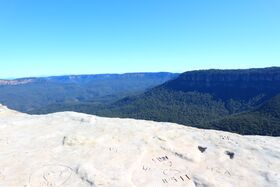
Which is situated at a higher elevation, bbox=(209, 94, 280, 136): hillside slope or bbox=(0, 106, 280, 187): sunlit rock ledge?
bbox=(0, 106, 280, 187): sunlit rock ledge

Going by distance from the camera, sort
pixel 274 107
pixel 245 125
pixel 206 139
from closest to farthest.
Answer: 1. pixel 206 139
2. pixel 245 125
3. pixel 274 107

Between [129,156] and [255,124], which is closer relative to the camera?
[129,156]

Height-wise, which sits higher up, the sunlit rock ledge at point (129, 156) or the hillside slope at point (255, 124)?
the sunlit rock ledge at point (129, 156)

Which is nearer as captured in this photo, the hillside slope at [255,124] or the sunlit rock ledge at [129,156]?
the sunlit rock ledge at [129,156]

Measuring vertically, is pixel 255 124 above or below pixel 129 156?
below

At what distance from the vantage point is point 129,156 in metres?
16.5

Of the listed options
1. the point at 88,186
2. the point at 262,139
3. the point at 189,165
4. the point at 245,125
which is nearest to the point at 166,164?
the point at 189,165

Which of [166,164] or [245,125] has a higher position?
[166,164]

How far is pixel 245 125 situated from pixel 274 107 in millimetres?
32092

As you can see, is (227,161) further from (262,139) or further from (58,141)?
(58,141)

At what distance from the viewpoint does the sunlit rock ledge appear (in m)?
14.9

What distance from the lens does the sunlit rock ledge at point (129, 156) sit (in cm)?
1487

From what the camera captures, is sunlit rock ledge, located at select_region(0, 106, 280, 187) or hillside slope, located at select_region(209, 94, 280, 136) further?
hillside slope, located at select_region(209, 94, 280, 136)

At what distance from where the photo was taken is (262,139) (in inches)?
839
